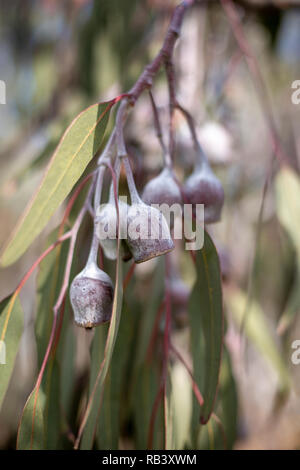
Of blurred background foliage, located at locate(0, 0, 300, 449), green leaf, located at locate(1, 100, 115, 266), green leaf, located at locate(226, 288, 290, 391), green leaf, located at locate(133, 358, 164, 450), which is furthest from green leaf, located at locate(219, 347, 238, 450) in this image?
green leaf, located at locate(1, 100, 115, 266)

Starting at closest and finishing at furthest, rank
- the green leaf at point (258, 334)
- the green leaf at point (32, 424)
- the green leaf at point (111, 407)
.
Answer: the green leaf at point (32, 424), the green leaf at point (111, 407), the green leaf at point (258, 334)

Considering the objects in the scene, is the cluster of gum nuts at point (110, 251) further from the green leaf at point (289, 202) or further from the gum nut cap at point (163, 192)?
the green leaf at point (289, 202)

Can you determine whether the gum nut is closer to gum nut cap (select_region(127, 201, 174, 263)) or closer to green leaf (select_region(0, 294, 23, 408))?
gum nut cap (select_region(127, 201, 174, 263))

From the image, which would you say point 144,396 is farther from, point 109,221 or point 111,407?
point 109,221

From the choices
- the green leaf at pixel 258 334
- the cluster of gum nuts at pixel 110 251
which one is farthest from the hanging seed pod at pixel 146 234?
the green leaf at pixel 258 334

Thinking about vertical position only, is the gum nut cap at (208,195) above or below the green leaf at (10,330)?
above

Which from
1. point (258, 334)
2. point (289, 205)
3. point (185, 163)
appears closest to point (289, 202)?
point (289, 205)

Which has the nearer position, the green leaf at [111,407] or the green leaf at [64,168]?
the green leaf at [64,168]
